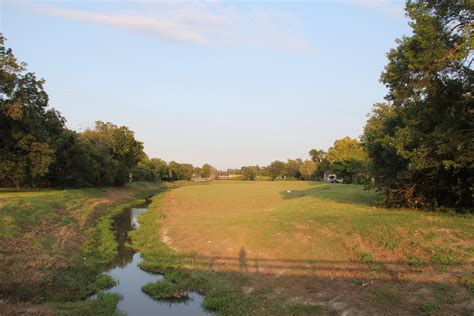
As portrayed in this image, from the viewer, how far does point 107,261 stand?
17.4 meters

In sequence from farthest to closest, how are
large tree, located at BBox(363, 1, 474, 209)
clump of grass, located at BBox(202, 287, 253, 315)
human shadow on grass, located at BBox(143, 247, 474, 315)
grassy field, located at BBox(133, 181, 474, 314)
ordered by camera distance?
large tree, located at BBox(363, 1, 474, 209)
clump of grass, located at BBox(202, 287, 253, 315)
grassy field, located at BBox(133, 181, 474, 314)
human shadow on grass, located at BBox(143, 247, 474, 315)

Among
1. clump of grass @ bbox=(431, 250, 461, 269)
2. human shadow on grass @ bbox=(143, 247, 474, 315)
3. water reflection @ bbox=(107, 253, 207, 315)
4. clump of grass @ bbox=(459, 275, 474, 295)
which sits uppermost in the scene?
clump of grass @ bbox=(431, 250, 461, 269)

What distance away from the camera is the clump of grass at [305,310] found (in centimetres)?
1039

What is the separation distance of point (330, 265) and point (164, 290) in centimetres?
619

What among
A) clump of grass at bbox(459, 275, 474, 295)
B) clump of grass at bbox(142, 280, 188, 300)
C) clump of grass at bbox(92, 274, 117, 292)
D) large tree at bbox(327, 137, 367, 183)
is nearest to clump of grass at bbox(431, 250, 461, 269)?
clump of grass at bbox(459, 275, 474, 295)

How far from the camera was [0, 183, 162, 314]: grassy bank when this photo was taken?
1127 cm

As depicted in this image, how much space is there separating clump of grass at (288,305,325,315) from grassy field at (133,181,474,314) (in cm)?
3

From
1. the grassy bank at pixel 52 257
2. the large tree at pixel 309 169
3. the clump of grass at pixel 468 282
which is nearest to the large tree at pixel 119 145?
the grassy bank at pixel 52 257

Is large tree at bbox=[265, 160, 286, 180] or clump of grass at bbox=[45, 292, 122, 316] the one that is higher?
large tree at bbox=[265, 160, 286, 180]

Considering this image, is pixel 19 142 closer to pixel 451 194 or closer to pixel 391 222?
pixel 391 222

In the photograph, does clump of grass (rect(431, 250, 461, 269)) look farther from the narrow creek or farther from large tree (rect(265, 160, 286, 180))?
large tree (rect(265, 160, 286, 180))

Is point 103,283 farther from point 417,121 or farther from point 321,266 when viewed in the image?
point 417,121

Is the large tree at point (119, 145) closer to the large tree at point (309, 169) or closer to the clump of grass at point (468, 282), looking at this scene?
the clump of grass at point (468, 282)

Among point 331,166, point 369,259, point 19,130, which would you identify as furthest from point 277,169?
point 369,259
